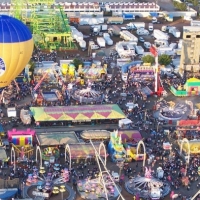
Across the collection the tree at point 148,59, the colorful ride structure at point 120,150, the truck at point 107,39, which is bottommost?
the colorful ride structure at point 120,150

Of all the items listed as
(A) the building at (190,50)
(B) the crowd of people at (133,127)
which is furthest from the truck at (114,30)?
(A) the building at (190,50)

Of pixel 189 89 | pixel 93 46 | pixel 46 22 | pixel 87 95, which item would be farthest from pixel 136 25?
pixel 87 95

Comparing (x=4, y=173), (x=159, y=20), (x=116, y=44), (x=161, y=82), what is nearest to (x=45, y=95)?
(x=161, y=82)

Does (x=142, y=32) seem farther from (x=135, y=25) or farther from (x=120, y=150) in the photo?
(x=120, y=150)

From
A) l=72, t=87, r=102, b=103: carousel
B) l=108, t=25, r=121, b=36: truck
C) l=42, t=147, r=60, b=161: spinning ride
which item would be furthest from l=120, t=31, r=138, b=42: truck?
l=42, t=147, r=60, b=161: spinning ride

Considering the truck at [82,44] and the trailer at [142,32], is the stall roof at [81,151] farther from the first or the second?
the trailer at [142,32]

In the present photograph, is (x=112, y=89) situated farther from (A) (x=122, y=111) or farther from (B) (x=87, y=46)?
(B) (x=87, y=46)

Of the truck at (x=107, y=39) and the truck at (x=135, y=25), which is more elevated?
the truck at (x=135, y=25)
